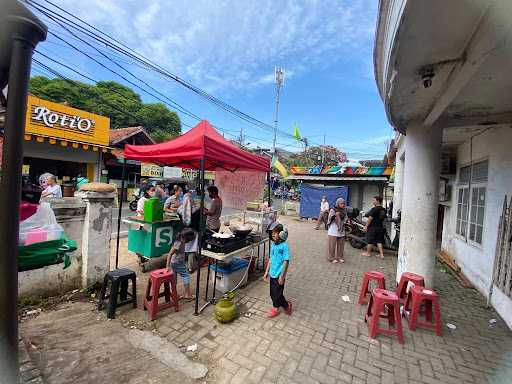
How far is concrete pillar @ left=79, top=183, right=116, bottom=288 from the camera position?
13.3 ft

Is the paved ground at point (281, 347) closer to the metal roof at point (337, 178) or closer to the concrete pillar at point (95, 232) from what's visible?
the concrete pillar at point (95, 232)

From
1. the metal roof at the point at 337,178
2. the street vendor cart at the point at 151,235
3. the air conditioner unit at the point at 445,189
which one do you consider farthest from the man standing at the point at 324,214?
the street vendor cart at the point at 151,235

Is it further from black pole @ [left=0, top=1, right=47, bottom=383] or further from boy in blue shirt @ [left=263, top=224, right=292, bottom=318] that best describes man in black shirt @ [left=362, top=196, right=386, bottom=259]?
black pole @ [left=0, top=1, right=47, bottom=383]

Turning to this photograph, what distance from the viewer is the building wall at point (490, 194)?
4.35 meters

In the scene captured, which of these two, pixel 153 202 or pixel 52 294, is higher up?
pixel 153 202

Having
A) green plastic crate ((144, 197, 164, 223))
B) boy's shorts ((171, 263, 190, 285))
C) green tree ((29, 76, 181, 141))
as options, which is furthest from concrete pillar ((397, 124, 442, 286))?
green tree ((29, 76, 181, 141))

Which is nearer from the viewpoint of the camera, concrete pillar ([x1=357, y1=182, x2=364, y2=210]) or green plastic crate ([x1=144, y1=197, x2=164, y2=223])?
green plastic crate ([x1=144, y1=197, x2=164, y2=223])

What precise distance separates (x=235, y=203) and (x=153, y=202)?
2262 millimetres

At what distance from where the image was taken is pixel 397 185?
30.9ft

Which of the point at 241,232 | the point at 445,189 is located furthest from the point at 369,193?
the point at 241,232

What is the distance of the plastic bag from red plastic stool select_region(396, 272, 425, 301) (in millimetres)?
4431

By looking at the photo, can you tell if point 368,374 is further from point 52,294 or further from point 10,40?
point 52,294

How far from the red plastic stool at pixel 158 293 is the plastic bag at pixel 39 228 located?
165 cm

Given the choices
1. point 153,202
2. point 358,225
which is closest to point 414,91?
point 153,202
